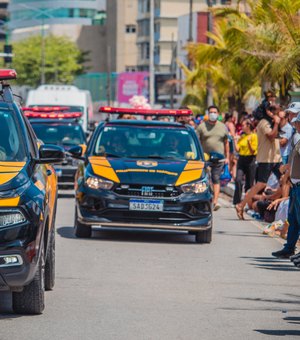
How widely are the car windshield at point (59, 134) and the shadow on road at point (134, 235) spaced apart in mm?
11046

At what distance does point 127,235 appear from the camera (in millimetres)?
17609

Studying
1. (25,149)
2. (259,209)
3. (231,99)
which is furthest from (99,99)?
(25,149)

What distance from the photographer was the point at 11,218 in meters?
9.23

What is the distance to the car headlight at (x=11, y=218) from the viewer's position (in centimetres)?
919

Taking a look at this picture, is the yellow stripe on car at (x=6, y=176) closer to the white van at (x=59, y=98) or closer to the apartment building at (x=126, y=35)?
the white van at (x=59, y=98)

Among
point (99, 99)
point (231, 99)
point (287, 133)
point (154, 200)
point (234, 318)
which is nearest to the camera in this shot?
point (234, 318)

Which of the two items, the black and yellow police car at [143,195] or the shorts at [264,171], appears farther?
the shorts at [264,171]

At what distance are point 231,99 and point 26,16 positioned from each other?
143 meters

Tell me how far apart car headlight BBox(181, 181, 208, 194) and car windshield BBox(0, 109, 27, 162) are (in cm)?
591

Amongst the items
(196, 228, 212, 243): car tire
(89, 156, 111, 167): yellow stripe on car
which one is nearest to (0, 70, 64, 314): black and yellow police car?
(89, 156, 111, 167): yellow stripe on car

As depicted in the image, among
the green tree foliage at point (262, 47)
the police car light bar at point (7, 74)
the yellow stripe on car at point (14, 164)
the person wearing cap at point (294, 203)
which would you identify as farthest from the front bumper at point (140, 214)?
the green tree foliage at point (262, 47)

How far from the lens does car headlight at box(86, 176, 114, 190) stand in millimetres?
16375

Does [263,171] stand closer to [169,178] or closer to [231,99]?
[169,178]

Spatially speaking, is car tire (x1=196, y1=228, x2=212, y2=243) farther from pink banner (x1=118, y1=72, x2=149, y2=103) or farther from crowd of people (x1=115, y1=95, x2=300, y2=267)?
pink banner (x1=118, y1=72, x2=149, y2=103)
